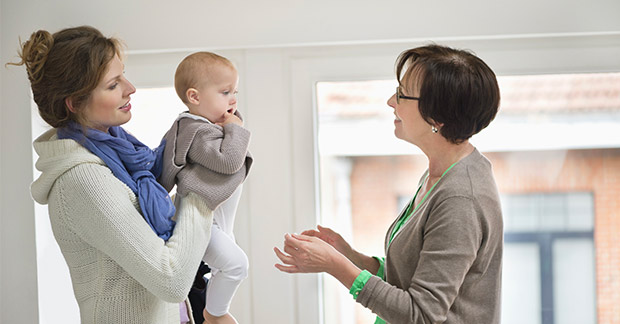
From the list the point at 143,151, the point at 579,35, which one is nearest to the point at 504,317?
the point at 579,35

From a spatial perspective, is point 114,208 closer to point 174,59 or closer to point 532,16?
point 174,59

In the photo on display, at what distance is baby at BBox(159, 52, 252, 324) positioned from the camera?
66.5 inches

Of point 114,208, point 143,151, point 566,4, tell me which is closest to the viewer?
point 114,208

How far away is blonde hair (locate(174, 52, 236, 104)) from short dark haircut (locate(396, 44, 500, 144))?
0.60 m

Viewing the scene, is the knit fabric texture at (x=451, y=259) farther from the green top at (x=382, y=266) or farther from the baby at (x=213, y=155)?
the baby at (x=213, y=155)

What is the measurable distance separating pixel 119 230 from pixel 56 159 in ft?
0.80

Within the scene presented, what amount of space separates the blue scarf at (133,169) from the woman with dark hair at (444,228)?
0.32m

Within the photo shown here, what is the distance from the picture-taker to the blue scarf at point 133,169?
1.58 metres

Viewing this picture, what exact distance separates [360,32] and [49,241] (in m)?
1.49

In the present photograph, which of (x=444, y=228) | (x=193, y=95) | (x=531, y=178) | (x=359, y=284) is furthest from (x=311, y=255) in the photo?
(x=531, y=178)

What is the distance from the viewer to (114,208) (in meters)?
1.50

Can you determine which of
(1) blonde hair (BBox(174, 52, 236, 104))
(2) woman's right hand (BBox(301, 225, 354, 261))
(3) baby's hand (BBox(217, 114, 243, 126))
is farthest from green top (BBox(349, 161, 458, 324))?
(1) blonde hair (BBox(174, 52, 236, 104))

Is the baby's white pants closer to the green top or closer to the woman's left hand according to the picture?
the woman's left hand

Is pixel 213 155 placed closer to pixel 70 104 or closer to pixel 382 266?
pixel 70 104
